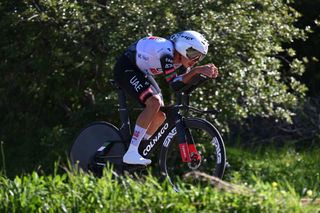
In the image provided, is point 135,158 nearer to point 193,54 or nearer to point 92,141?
point 92,141

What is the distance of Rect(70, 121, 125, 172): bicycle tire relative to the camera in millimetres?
8727

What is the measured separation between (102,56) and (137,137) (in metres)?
2.84

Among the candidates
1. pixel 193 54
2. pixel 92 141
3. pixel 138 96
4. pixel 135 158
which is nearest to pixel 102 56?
pixel 92 141

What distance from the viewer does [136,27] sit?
33.7 ft

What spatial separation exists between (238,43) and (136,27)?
1.29 metres

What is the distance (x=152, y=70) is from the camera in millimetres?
8328

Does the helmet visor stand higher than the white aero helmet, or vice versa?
the white aero helmet

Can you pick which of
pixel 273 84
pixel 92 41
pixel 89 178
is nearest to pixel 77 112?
pixel 92 41

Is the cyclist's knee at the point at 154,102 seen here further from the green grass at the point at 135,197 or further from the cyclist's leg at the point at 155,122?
the green grass at the point at 135,197

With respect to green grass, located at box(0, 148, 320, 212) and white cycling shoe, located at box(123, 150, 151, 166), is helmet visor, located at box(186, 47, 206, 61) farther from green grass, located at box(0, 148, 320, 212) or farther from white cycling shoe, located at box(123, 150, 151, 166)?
green grass, located at box(0, 148, 320, 212)

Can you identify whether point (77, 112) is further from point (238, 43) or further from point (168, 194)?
point (168, 194)

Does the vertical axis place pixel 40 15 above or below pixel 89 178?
above

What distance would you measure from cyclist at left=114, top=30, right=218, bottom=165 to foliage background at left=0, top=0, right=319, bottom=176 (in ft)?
6.09

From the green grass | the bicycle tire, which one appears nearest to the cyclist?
the bicycle tire
